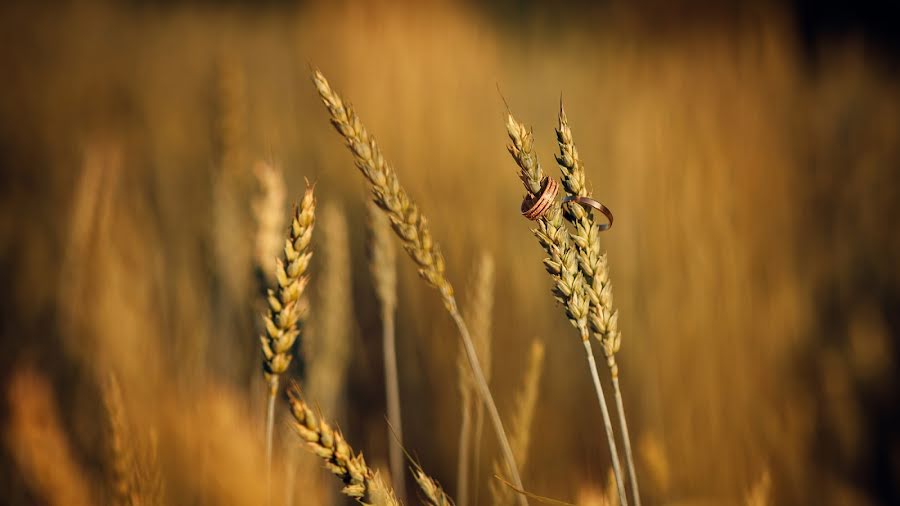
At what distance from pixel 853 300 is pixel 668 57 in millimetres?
1039

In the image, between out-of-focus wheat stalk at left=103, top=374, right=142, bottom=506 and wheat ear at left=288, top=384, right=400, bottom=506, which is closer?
wheat ear at left=288, top=384, right=400, bottom=506

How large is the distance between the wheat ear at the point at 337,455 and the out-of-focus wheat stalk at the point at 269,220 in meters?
0.34

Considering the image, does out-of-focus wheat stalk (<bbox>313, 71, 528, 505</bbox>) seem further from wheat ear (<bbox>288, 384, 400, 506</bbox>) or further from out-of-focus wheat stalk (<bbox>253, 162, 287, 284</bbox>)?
out-of-focus wheat stalk (<bbox>253, 162, 287, 284</bbox>)

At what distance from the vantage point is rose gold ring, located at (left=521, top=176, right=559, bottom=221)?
31 centimetres

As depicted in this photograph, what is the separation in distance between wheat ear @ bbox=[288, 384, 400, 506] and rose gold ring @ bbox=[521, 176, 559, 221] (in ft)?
0.55

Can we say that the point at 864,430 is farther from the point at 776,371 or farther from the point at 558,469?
the point at 558,469

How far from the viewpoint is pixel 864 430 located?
812 millimetres

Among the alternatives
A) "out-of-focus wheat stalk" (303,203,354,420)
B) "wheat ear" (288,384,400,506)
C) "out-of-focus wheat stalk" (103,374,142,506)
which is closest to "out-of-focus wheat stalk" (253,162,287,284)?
"out-of-focus wheat stalk" (303,203,354,420)

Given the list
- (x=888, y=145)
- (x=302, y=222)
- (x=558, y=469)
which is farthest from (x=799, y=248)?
(x=302, y=222)

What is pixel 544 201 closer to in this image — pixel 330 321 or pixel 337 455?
pixel 337 455

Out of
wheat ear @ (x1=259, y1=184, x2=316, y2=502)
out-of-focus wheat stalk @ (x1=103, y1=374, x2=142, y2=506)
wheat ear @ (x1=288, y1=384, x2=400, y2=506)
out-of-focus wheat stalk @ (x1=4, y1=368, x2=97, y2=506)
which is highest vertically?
wheat ear @ (x1=259, y1=184, x2=316, y2=502)

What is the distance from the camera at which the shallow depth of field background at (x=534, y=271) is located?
0.73m

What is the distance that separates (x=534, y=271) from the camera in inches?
48.7

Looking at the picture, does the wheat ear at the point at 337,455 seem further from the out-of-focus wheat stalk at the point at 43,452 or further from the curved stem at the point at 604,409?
the out-of-focus wheat stalk at the point at 43,452
